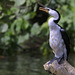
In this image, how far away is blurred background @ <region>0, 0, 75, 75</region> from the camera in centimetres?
719

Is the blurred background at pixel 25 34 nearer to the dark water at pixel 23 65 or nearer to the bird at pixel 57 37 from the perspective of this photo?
the dark water at pixel 23 65

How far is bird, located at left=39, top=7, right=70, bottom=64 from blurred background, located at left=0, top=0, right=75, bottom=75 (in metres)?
0.71

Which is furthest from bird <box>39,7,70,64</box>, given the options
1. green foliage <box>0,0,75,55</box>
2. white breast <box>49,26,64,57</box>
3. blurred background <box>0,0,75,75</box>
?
green foliage <box>0,0,75,55</box>

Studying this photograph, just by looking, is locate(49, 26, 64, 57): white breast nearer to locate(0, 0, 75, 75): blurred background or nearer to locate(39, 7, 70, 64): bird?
locate(39, 7, 70, 64): bird

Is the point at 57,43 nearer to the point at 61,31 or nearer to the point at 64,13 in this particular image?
the point at 61,31

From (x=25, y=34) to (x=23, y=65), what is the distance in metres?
0.94

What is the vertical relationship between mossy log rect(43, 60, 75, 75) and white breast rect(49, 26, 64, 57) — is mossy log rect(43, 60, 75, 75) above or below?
below

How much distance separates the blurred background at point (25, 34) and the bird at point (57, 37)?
0.71m

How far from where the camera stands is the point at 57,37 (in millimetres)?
5105

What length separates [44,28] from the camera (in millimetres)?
9742

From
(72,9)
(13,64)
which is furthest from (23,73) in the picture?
(72,9)

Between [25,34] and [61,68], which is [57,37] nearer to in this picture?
[61,68]

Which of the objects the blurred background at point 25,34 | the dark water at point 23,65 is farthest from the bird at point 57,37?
the dark water at point 23,65

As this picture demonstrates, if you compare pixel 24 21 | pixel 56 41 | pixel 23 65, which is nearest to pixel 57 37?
pixel 56 41
